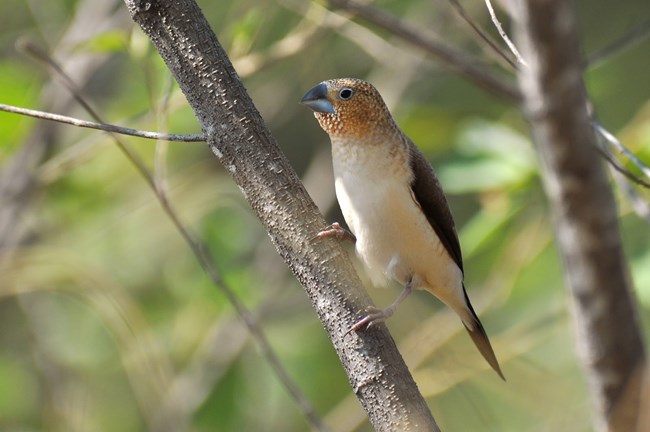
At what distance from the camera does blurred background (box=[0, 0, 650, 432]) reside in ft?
12.7

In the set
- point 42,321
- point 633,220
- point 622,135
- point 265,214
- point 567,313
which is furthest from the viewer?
point 42,321

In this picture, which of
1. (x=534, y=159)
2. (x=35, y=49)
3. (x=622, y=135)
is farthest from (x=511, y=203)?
(x=35, y=49)

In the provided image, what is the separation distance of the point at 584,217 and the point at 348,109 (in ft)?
6.74

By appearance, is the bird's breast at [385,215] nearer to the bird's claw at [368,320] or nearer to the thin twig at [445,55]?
the bird's claw at [368,320]

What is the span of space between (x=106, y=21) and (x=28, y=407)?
2.03m

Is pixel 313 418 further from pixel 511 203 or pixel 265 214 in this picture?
pixel 511 203

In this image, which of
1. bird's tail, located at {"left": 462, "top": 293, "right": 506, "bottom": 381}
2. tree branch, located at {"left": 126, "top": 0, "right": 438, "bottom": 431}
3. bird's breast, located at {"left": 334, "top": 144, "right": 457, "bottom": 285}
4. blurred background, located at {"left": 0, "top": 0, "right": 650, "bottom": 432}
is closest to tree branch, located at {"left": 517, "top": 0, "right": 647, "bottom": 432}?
tree branch, located at {"left": 126, "top": 0, "right": 438, "bottom": 431}

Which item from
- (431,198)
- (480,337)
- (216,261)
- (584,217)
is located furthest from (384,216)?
(584,217)

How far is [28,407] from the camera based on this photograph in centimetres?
471

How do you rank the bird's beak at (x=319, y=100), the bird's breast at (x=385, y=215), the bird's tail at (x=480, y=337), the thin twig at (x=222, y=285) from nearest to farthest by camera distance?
the thin twig at (x=222, y=285)
the bird's breast at (x=385, y=215)
the bird's beak at (x=319, y=100)
the bird's tail at (x=480, y=337)

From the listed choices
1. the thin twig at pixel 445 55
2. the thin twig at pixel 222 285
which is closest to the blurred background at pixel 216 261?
the thin twig at pixel 222 285

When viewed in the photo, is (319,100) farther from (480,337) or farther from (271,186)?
(271,186)

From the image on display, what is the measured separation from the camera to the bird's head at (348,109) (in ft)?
10.3

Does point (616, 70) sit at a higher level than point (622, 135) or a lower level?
higher
